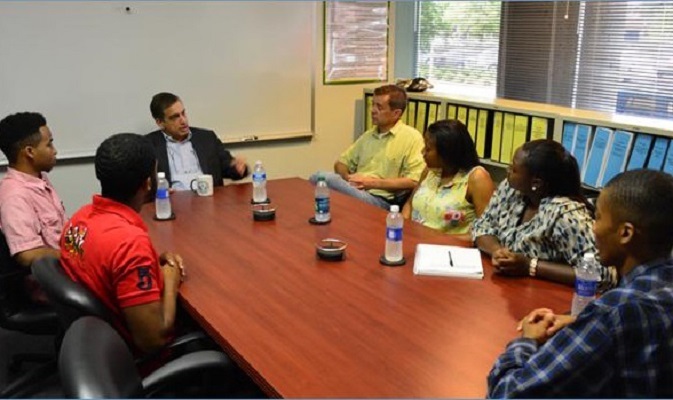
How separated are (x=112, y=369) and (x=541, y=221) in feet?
4.69

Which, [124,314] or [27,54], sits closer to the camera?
[124,314]

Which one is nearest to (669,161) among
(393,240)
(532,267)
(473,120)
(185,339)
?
(532,267)

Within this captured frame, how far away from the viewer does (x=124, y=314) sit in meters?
1.76

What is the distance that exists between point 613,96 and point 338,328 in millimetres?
2466

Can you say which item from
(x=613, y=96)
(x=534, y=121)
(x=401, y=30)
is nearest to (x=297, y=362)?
(x=534, y=121)

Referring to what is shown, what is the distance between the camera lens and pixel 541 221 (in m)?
2.10

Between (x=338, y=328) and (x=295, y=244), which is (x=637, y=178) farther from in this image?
(x=295, y=244)

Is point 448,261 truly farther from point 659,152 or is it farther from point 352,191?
point 352,191

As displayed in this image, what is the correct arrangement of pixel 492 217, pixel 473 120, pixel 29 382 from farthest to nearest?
pixel 473 120
pixel 29 382
pixel 492 217

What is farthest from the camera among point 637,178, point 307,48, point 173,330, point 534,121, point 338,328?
point 307,48

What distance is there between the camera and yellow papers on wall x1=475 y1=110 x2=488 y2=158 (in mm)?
3545

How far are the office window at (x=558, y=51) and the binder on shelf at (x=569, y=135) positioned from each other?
53cm

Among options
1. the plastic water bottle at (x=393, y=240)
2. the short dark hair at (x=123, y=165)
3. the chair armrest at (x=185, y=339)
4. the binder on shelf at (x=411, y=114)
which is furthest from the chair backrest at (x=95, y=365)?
the binder on shelf at (x=411, y=114)

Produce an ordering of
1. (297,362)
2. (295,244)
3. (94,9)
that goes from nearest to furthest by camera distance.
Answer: (297,362) → (295,244) → (94,9)
